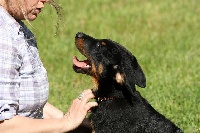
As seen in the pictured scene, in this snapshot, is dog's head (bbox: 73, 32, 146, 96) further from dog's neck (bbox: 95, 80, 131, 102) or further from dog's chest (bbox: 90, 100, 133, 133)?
dog's chest (bbox: 90, 100, 133, 133)

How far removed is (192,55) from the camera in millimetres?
10133

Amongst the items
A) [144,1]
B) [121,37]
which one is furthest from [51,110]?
[144,1]

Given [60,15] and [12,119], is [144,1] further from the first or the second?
[12,119]

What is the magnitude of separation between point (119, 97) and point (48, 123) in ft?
2.99

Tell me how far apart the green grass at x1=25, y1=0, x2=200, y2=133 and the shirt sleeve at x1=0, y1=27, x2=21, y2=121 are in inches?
35.9

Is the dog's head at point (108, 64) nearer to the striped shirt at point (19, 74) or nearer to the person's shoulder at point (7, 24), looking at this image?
the striped shirt at point (19, 74)

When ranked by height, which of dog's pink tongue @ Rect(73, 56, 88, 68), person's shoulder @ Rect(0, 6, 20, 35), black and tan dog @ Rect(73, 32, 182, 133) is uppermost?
person's shoulder @ Rect(0, 6, 20, 35)

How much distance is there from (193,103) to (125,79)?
96.9 inches

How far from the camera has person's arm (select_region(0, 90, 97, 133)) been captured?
15.6 feet

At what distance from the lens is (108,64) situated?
18.5 feet

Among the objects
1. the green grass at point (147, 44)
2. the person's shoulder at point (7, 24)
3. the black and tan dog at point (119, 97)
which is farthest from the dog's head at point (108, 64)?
the person's shoulder at point (7, 24)

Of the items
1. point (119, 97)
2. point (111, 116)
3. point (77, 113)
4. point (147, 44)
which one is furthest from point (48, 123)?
point (147, 44)

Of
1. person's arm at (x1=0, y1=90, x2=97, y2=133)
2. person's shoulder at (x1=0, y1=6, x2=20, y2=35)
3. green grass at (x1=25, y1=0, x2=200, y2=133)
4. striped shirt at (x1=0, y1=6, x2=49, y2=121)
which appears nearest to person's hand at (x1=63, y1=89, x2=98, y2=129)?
person's arm at (x1=0, y1=90, x2=97, y2=133)

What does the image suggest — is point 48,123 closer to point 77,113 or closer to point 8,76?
point 77,113
